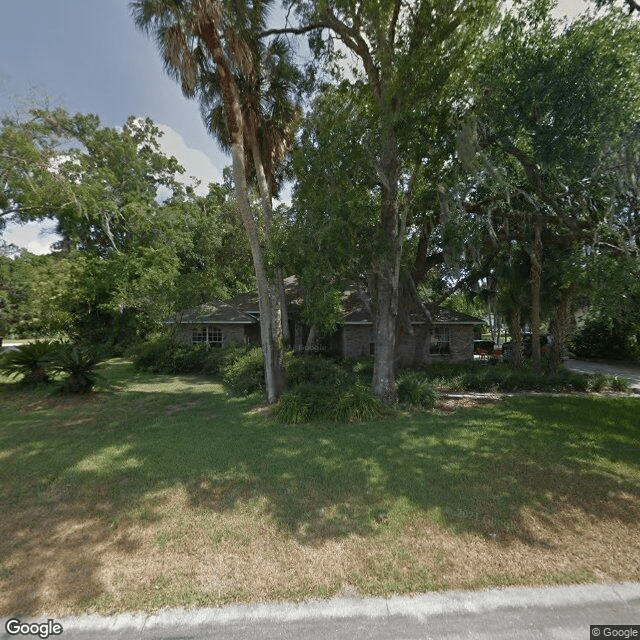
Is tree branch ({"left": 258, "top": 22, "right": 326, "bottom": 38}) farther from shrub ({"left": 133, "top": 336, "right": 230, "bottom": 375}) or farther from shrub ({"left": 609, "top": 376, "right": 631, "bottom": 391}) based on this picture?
shrub ({"left": 609, "top": 376, "right": 631, "bottom": 391})

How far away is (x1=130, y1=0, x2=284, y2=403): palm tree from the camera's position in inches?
323

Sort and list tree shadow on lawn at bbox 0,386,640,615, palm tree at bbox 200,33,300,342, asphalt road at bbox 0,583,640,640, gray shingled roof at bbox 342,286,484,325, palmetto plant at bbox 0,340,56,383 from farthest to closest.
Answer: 1. gray shingled roof at bbox 342,286,484,325
2. palmetto plant at bbox 0,340,56,383
3. palm tree at bbox 200,33,300,342
4. tree shadow on lawn at bbox 0,386,640,615
5. asphalt road at bbox 0,583,640,640

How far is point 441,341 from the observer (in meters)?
21.9

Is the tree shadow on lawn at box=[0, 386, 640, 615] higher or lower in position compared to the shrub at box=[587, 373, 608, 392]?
lower

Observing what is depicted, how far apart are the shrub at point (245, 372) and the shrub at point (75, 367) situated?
14.7 feet

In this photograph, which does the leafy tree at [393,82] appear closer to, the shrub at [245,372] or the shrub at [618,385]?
the shrub at [245,372]

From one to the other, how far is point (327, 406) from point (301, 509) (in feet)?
14.3

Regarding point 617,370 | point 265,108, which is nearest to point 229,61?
point 265,108

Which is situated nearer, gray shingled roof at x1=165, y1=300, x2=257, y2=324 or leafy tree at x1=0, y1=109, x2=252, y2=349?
leafy tree at x1=0, y1=109, x2=252, y2=349

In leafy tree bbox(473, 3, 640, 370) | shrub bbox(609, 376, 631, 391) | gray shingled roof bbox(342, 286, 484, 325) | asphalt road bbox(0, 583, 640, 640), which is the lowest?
asphalt road bbox(0, 583, 640, 640)

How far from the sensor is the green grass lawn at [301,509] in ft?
11.2

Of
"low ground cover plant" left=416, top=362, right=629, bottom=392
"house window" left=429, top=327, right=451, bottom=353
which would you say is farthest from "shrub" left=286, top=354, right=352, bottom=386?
"house window" left=429, top=327, right=451, bottom=353

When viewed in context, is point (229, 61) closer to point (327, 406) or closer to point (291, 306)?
point (327, 406)

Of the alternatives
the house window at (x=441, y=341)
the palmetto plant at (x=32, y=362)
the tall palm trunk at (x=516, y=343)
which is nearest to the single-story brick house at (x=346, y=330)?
the house window at (x=441, y=341)
